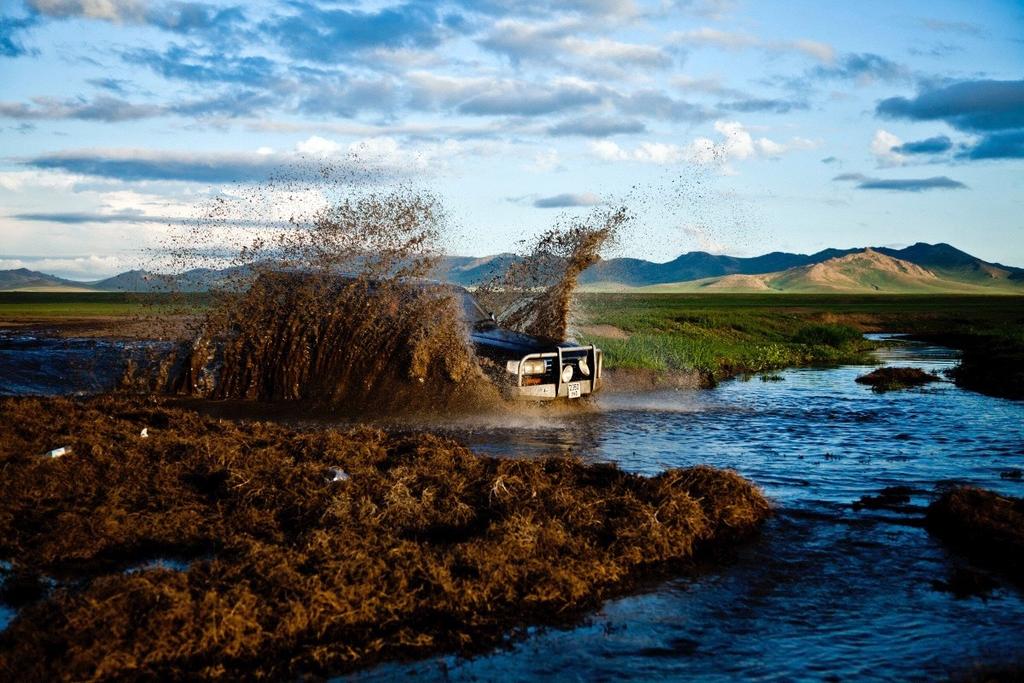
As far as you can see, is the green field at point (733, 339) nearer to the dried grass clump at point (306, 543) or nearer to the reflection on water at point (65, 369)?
the reflection on water at point (65, 369)

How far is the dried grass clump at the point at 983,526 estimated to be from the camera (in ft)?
23.9

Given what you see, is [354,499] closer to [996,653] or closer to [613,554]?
[613,554]

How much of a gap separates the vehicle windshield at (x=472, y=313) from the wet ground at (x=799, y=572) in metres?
2.20

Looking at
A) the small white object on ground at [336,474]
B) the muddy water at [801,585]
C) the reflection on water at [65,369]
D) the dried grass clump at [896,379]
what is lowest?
the muddy water at [801,585]

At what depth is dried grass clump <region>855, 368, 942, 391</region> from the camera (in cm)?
2036

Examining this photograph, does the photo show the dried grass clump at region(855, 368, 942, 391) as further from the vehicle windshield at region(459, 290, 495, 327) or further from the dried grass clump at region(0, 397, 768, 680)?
the dried grass clump at region(0, 397, 768, 680)

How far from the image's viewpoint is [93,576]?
21.2ft

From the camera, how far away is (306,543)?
6574mm

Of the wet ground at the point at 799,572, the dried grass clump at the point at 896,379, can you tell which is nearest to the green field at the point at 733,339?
the dried grass clump at the point at 896,379

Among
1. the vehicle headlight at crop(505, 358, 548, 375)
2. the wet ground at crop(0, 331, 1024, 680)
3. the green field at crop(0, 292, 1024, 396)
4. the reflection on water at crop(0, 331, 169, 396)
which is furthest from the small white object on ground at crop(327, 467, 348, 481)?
the reflection on water at crop(0, 331, 169, 396)

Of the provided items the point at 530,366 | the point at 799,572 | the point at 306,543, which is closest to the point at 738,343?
the point at 530,366

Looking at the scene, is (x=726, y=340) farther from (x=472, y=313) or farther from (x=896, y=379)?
(x=472, y=313)

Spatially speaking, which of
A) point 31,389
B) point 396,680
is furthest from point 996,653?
point 31,389

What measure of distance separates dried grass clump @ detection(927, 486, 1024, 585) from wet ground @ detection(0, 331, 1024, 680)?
0.22 m
